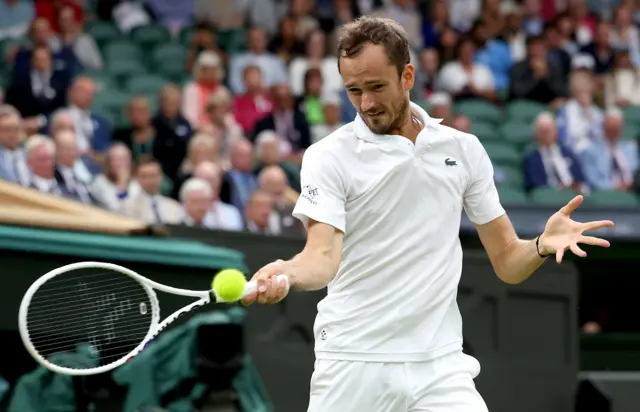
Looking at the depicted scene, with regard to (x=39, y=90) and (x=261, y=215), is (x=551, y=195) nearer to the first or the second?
(x=261, y=215)

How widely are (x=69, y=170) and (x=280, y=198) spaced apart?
181 cm

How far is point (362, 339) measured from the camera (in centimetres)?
430

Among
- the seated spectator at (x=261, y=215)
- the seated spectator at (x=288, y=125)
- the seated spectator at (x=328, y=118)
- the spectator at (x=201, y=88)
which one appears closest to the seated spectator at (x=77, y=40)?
the spectator at (x=201, y=88)

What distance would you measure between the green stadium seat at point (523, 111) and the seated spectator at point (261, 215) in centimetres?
447

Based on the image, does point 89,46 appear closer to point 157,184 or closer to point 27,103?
point 27,103

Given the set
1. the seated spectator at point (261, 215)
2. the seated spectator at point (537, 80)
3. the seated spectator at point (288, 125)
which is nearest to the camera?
the seated spectator at point (261, 215)

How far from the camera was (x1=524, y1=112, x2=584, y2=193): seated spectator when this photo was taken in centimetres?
1283

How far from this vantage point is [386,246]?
4316mm

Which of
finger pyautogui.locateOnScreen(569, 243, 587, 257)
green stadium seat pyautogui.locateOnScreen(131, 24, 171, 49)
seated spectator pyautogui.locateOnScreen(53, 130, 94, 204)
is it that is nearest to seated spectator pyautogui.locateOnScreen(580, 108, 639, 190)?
green stadium seat pyautogui.locateOnScreen(131, 24, 171, 49)

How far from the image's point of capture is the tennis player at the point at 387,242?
13.9 ft

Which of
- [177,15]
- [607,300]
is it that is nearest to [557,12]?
[177,15]

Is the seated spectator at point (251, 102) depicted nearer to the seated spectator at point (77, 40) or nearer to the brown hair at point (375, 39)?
the seated spectator at point (77, 40)

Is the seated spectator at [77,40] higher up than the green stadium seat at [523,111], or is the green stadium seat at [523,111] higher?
the seated spectator at [77,40]

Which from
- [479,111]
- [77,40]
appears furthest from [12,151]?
[479,111]
